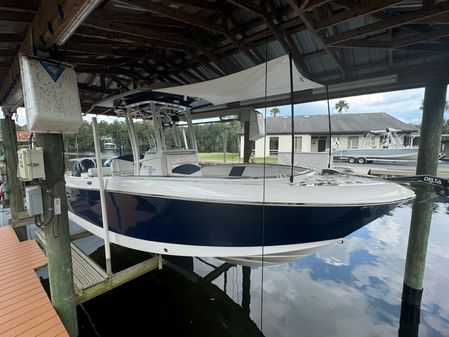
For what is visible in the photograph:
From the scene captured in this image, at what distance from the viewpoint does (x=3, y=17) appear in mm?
2123

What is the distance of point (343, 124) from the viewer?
834 inches

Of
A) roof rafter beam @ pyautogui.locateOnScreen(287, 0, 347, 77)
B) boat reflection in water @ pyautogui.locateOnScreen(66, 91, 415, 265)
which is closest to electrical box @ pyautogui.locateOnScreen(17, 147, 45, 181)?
boat reflection in water @ pyautogui.locateOnScreen(66, 91, 415, 265)

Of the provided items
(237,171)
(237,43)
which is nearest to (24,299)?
(237,171)

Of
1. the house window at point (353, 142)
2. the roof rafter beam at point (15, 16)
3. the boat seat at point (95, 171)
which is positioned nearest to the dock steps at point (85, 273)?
the boat seat at point (95, 171)

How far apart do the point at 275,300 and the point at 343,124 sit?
20885 mm

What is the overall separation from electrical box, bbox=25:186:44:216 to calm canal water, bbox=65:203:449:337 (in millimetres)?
2020

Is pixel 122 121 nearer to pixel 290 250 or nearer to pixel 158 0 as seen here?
pixel 158 0

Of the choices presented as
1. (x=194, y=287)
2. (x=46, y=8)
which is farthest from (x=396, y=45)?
(x=194, y=287)

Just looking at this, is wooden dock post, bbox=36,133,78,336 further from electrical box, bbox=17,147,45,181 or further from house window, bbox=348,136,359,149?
house window, bbox=348,136,359,149

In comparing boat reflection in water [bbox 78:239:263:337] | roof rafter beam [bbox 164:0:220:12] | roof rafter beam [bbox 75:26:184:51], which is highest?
roof rafter beam [bbox 164:0:220:12]

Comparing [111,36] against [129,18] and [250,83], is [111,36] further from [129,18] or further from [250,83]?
[250,83]

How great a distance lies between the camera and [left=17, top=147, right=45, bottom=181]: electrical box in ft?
7.09

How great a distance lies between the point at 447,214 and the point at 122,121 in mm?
10420

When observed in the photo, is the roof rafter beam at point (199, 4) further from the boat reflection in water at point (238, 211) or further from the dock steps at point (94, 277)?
the dock steps at point (94, 277)
